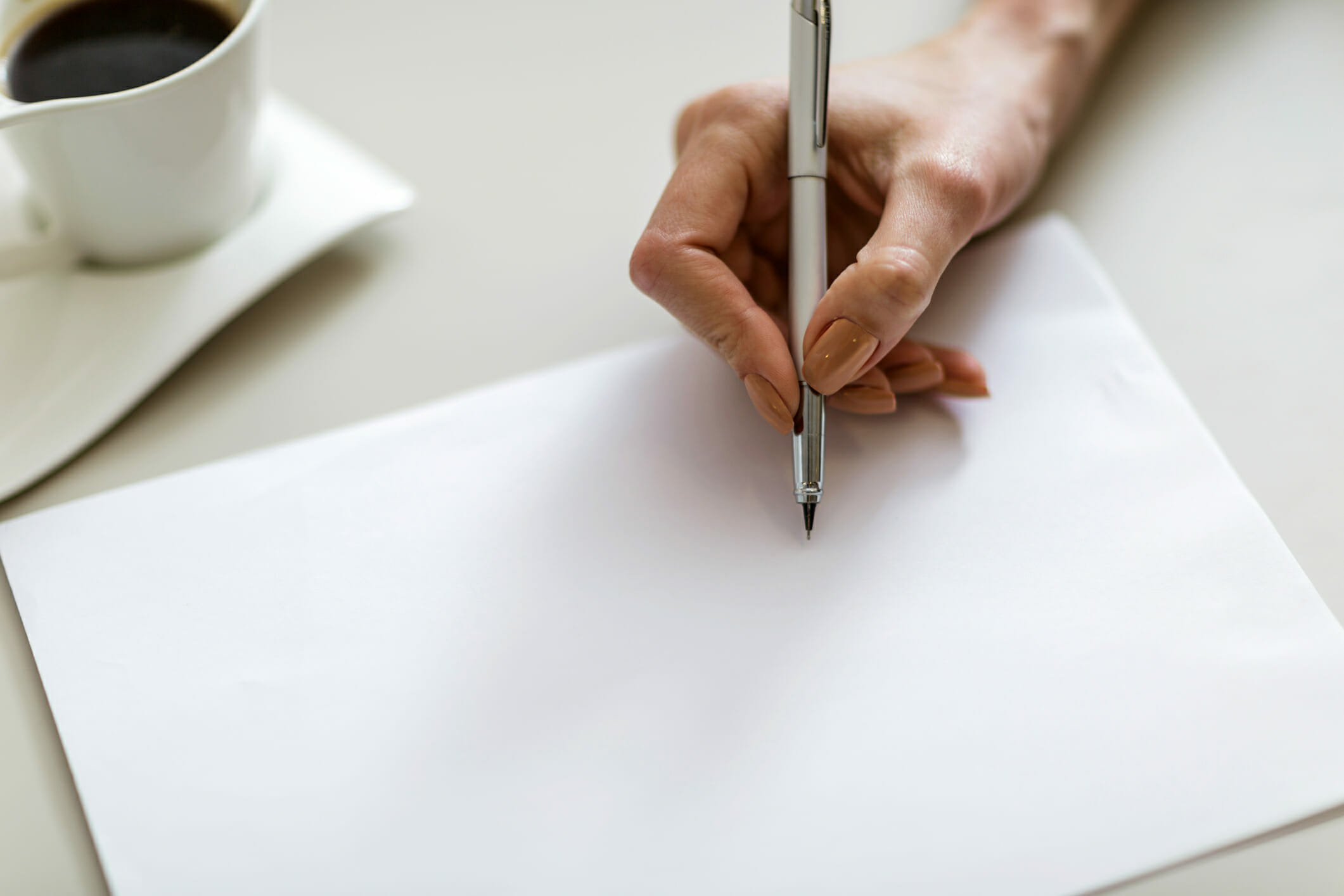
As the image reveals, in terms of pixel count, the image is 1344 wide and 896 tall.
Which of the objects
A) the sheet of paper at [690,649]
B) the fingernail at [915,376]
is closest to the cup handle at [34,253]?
the sheet of paper at [690,649]

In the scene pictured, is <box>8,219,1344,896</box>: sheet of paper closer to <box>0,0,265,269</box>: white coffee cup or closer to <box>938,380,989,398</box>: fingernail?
<box>938,380,989,398</box>: fingernail

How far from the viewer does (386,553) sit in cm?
45

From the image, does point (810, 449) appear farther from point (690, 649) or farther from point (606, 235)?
point (606, 235)

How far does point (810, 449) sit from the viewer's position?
44 cm

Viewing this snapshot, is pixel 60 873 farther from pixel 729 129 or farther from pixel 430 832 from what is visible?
pixel 729 129

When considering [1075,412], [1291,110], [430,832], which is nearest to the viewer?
[430,832]

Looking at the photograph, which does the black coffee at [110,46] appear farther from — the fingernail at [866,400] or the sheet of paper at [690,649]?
the fingernail at [866,400]

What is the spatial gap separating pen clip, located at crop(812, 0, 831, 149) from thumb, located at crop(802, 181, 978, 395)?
0.15ft

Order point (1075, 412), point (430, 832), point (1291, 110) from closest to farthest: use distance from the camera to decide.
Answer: point (430, 832) → point (1075, 412) → point (1291, 110)

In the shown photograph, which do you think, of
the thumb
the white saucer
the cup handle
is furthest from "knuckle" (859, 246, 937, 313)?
the cup handle

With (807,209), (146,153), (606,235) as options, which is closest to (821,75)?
(807,209)

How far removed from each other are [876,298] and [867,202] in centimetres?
11

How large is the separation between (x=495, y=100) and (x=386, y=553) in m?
0.31

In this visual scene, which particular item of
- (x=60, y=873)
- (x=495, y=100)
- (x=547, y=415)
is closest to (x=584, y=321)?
(x=547, y=415)
